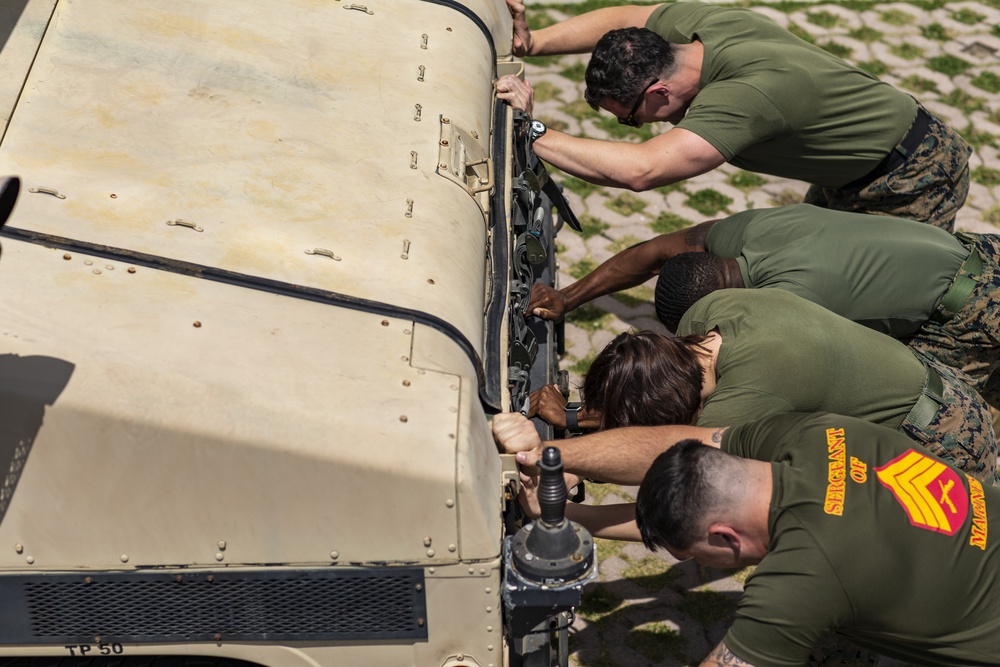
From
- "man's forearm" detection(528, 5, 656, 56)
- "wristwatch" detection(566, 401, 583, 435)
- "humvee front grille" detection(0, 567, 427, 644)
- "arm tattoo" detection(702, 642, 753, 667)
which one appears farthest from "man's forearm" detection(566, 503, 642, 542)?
"man's forearm" detection(528, 5, 656, 56)

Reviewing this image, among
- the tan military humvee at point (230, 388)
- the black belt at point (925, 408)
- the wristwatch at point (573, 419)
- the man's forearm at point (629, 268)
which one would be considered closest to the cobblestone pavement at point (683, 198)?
the man's forearm at point (629, 268)

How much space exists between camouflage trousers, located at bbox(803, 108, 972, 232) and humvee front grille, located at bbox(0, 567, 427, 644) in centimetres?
273

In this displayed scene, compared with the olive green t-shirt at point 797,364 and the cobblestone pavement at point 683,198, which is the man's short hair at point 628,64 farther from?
the cobblestone pavement at point 683,198

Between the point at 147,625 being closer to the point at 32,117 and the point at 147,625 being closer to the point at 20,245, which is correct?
the point at 20,245

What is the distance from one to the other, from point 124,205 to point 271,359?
0.60 metres

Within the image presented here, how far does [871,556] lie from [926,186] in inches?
87.4

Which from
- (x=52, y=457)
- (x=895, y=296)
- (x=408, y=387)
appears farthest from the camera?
(x=895, y=296)

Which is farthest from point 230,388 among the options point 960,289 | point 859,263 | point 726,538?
point 960,289

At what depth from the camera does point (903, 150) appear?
14.0ft

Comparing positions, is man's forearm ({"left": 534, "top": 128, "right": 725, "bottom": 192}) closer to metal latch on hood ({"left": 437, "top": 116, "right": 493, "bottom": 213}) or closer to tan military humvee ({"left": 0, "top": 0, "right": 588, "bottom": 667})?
metal latch on hood ({"left": 437, "top": 116, "right": 493, "bottom": 213})

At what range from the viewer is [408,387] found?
98.1 inches

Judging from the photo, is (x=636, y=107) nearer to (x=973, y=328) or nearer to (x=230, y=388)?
(x=973, y=328)

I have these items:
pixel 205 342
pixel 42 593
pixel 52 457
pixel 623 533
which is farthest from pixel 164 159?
pixel 623 533

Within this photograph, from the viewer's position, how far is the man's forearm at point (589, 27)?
190 inches
